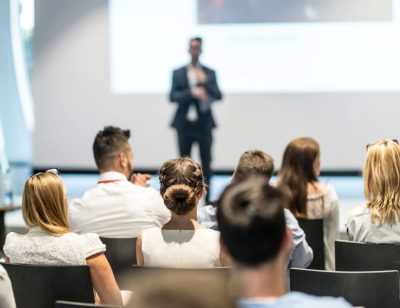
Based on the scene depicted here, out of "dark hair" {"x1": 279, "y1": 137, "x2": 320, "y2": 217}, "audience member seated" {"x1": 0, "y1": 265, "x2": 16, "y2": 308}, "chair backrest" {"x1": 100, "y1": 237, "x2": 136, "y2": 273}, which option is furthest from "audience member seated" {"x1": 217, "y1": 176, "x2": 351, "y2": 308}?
"dark hair" {"x1": 279, "y1": 137, "x2": 320, "y2": 217}

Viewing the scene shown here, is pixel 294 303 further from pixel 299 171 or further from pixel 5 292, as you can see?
pixel 299 171

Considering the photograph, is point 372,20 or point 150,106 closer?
point 372,20

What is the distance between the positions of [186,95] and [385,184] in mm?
4023

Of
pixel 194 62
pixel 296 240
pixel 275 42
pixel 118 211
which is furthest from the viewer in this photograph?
pixel 275 42

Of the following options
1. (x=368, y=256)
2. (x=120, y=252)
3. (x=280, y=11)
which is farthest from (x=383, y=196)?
(x=280, y=11)

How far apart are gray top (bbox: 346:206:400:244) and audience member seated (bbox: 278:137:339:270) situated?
537mm

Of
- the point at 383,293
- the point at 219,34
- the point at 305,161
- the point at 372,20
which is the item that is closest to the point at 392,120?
the point at 372,20

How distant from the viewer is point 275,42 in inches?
323

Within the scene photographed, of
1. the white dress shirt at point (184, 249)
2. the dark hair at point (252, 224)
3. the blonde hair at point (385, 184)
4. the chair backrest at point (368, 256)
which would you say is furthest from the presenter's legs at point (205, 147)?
the dark hair at point (252, 224)

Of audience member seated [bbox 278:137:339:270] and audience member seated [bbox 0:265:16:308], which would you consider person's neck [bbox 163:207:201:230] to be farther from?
audience member seated [bbox 278:137:339:270]

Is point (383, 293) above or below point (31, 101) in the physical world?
below

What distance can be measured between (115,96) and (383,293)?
6.45 metres

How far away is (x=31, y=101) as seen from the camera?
883 cm

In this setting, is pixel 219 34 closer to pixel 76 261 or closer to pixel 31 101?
pixel 31 101
